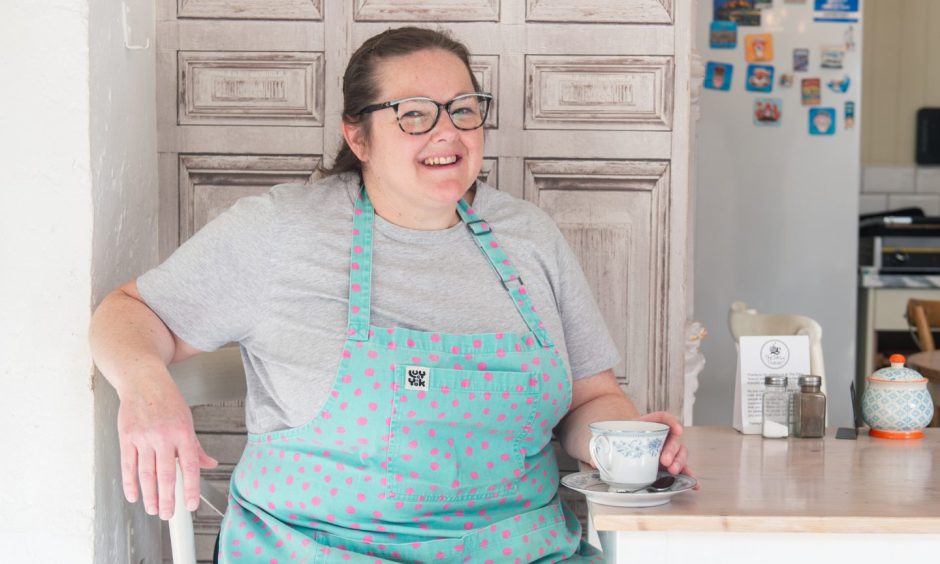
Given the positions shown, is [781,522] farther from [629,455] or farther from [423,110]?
[423,110]

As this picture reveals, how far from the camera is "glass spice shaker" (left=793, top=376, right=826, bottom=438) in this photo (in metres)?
1.79

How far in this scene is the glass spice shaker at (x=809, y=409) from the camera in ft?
5.86

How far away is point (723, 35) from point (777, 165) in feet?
1.98

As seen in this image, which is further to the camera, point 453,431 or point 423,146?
point 423,146

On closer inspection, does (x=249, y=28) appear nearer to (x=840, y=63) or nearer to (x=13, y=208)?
(x=13, y=208)

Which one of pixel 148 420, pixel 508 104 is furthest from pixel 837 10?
pixel 148 420

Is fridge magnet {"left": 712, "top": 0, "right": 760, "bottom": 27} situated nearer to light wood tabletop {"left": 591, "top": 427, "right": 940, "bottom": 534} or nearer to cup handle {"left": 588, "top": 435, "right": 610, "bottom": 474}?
light wood tabletop {"left": 591, "top": 427, "right": 940, "bottom": 534}

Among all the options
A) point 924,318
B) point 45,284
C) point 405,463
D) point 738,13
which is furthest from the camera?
point 738,13

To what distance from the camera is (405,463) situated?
1.58m

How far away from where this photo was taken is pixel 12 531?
5.56 ft

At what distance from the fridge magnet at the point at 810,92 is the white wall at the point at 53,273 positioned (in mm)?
3538

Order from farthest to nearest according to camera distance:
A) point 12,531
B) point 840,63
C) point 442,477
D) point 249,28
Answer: point 840,63 < point 249,28 < point 12,531 < point 442,477

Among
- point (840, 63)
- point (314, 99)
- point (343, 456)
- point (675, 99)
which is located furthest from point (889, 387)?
point (840, 63)

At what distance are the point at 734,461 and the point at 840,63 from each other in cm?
346
